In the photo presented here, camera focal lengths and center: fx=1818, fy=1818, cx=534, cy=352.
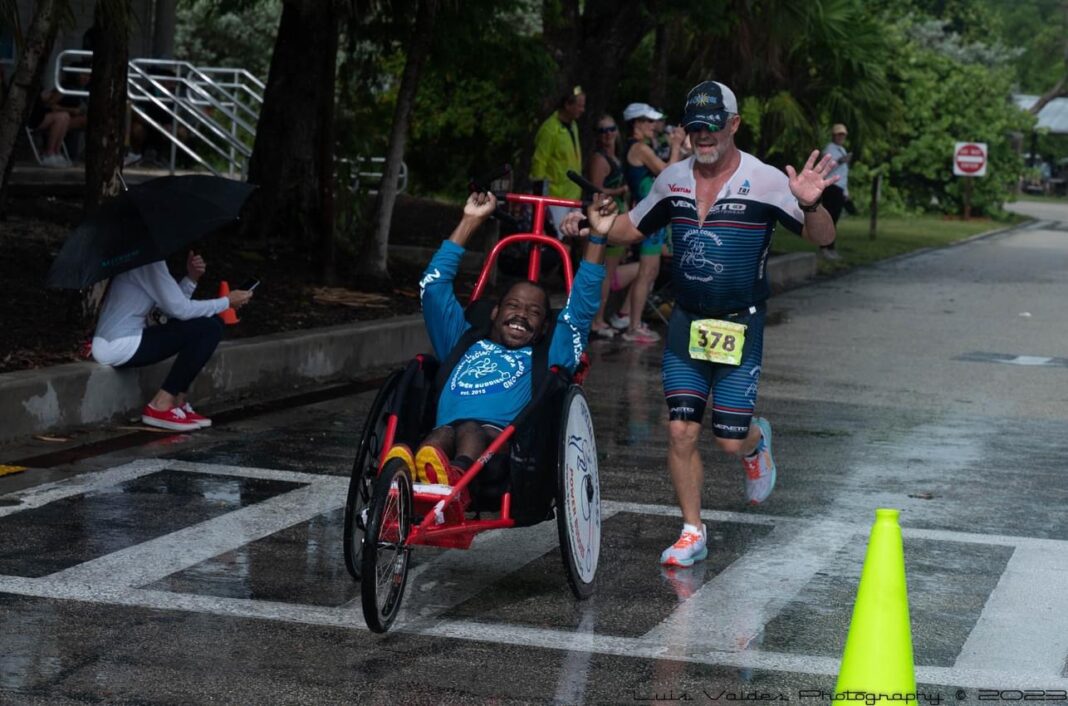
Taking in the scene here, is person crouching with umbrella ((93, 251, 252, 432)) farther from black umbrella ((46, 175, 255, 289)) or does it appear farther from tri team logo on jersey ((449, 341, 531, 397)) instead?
tri team logo on jersey ((449, 341, 531, 397))

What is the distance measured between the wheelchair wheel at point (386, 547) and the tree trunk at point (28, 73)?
538cm

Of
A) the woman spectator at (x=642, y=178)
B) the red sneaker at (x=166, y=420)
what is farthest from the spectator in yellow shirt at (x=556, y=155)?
the red sneaker at (x=166, y=420)

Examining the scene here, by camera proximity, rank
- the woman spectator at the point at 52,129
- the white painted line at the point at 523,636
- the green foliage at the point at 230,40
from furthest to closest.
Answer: the green foliage at the point at 230,40, the woman spectator at the point at 52,129, the white painted line at the point at 523,636

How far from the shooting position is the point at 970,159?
40.1 meters

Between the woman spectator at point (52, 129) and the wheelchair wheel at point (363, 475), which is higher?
the woman spectator at point (52, 129)

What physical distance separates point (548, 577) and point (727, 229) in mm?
1590

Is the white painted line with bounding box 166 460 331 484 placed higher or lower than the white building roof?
lower

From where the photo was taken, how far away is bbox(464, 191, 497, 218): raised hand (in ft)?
24.2

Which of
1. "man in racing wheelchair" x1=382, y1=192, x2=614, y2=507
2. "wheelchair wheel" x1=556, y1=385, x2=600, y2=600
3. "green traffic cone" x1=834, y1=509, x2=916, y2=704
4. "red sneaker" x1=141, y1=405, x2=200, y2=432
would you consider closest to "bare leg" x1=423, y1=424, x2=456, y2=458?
"man in racing wheelchair" x1=382, y1=192, x2=614, y2=507

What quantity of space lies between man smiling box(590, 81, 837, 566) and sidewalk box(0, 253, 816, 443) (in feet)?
12.3

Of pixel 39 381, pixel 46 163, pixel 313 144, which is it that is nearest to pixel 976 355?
pixel 313 144

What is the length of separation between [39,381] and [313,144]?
6.65 metres

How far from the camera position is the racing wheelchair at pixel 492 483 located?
253 inches

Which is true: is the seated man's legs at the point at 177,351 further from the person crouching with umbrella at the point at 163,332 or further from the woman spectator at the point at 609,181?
the woman spectator at the point at 609,181
